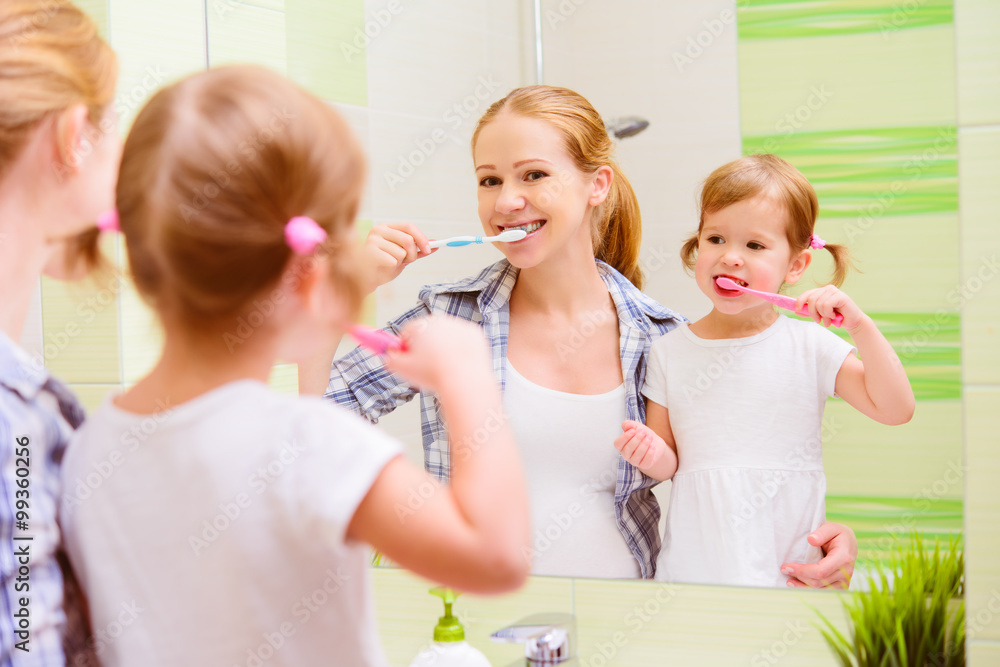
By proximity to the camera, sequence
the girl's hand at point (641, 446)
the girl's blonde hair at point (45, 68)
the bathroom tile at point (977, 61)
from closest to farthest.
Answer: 1. the girl's blonde hair at point (45, 68)
2. the bathroom tile at point (977, 61)
3. the girl's hand at point (641, 446)

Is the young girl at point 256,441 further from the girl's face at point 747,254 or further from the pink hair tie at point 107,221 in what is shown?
the girl's face at point 747,254

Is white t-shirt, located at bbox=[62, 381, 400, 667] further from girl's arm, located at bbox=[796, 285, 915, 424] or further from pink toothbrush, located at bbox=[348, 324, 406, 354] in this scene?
girl's arm, located at bbox=[796, 285, 915, 424]

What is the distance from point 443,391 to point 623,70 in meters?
0.62

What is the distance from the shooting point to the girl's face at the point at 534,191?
105cm

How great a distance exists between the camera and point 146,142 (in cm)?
53

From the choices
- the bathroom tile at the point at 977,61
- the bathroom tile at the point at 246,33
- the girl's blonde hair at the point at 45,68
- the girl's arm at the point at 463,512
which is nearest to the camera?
the girl's arm at the point at 463,512

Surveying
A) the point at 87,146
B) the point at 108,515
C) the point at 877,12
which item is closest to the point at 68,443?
the point at 108,515

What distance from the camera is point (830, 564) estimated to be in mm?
944

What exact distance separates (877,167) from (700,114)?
19cm

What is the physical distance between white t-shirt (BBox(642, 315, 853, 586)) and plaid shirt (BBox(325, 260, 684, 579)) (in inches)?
0.8

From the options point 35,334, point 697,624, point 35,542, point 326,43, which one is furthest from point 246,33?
point 697,624

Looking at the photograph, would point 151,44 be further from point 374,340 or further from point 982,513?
point 982,513

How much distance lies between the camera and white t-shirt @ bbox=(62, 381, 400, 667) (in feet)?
1.67

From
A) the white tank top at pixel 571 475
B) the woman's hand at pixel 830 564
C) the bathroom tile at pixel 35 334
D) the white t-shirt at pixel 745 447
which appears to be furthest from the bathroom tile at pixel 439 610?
the bathroom tile at pixel 35 334
